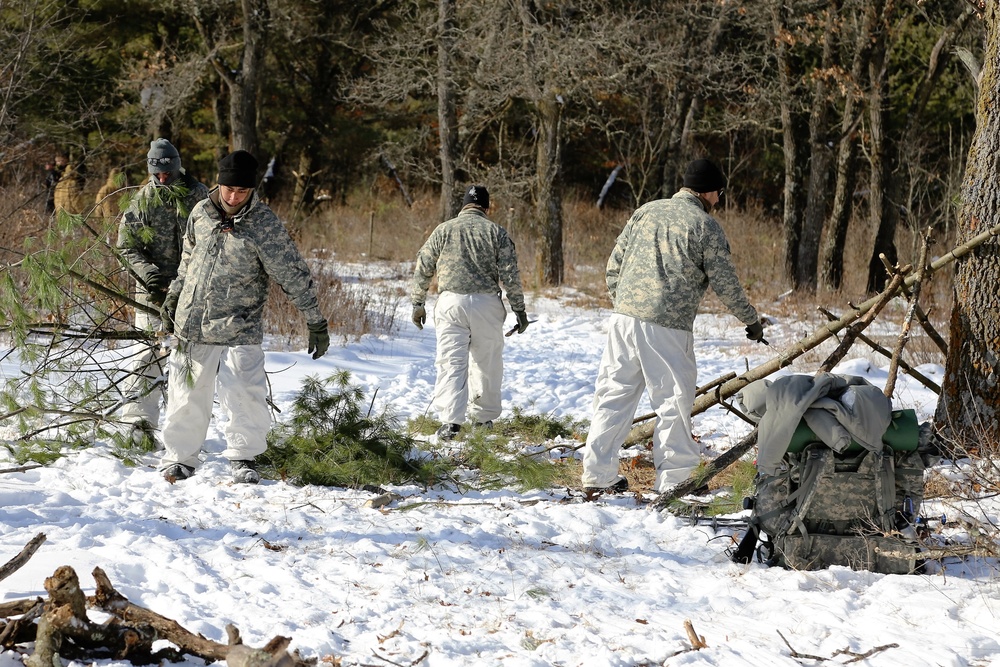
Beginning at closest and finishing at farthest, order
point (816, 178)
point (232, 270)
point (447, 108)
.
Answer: point (232, 270)
point (816, 178)
point (447, 108)

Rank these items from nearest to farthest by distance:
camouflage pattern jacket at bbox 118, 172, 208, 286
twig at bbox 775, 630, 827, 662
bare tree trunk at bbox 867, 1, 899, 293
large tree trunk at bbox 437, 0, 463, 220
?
twig at bbox 775, 630, 827, 662, camouflage pattern jacket at bbox 118, 172, 208, 286, bare tree trunk at bbox 867, 1, 899, 293, large tree trunk at bbox 437, 0, 463, 220

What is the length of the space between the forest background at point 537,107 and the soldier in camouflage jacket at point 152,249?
389 cm

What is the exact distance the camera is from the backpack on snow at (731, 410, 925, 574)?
14.5 feet

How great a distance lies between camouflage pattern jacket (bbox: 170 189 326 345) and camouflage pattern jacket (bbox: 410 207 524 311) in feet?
6.85

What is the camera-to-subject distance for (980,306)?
18.5ft

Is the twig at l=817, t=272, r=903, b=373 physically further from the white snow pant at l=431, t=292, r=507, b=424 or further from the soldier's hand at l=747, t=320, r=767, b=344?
the white snow pant at l=431, t=292, r=507, b=424

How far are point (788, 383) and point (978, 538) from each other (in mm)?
995

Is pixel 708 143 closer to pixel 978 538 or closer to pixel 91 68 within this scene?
pixel 91 68

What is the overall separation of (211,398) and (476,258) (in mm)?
2581

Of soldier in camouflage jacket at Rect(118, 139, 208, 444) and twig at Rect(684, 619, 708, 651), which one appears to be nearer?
twig at Rect(684, 619, 708, 651)

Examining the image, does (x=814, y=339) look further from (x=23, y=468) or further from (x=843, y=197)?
(x=843, y=197)

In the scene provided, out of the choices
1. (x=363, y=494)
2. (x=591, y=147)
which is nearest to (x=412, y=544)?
(x=363, y=494)

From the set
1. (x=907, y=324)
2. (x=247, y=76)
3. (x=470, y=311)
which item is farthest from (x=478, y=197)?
(x=247, y=76)

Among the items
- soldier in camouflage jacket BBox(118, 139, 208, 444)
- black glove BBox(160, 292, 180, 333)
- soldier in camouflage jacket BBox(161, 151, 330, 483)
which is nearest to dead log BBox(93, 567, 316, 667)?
soldier in camouflage jacket BBox(161, 151, 330, 483)
